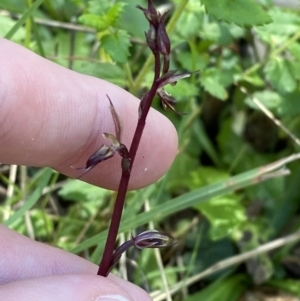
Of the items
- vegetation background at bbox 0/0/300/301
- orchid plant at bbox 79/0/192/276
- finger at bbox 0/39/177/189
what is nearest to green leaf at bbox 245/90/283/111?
vegetation background at bbox 0/0/300/301

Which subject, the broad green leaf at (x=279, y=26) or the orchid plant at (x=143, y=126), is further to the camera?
the broad green leaf at (x=279, y=26)

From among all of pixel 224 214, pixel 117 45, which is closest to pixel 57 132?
pixel 117 45

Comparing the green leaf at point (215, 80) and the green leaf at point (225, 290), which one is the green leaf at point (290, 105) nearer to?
the green leaf at point (215, 80)

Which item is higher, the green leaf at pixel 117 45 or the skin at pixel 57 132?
the green leaf at pixel 117 45

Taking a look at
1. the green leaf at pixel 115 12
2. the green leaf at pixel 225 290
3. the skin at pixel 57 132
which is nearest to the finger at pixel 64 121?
the skin at pixel 57 132

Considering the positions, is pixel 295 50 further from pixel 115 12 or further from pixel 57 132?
pixel 57 132

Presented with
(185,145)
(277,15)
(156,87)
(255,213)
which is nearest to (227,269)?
(255,213)

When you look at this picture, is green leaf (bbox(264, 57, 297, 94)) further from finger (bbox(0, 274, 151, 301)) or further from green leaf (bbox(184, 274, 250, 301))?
finger (bbox(0, 274, 151, 301))
